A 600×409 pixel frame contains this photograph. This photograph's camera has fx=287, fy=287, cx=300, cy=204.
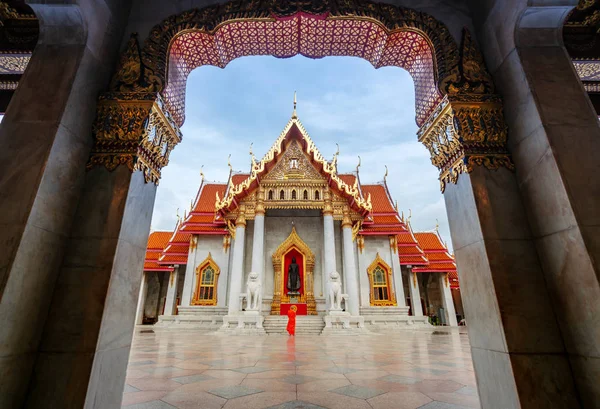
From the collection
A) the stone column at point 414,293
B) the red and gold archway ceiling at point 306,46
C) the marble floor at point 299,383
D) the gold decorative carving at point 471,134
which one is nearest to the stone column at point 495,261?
the gold decorative carving at point 471,134

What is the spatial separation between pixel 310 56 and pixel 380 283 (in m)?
11.4

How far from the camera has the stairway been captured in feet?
30.2

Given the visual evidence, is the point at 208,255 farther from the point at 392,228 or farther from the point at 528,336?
the point at 528,336

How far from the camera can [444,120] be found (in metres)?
2.24

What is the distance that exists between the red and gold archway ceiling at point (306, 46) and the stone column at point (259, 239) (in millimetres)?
8051

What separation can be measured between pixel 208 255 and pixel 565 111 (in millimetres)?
13033

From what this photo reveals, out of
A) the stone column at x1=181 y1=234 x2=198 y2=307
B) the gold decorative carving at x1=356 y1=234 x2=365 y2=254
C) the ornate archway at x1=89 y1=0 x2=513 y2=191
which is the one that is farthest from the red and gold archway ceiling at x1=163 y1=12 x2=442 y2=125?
the stone column at x1=181 y1=234 x2=198 y2=307

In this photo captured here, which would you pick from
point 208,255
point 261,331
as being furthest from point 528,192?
point 208,255

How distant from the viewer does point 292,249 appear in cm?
1215

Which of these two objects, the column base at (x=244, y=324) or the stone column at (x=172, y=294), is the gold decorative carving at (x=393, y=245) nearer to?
the column base at (x=244, y=324)

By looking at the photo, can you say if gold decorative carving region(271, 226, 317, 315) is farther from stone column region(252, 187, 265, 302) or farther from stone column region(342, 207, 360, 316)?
stone column region(342, 207, 360, 316)

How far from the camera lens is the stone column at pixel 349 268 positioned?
32.9ft

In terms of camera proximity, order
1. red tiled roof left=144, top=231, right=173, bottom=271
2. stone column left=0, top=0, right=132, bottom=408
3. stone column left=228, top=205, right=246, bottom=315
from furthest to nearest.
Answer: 1. red tiled roof left=144, top=231, right=173, bottom=271
2. stone column left=228, top=205, right=246, bottom=315
3. stone column left=0, top=0, right=132, bottom=408

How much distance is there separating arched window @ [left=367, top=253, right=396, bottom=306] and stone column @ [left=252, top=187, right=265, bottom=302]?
16.2 feet
